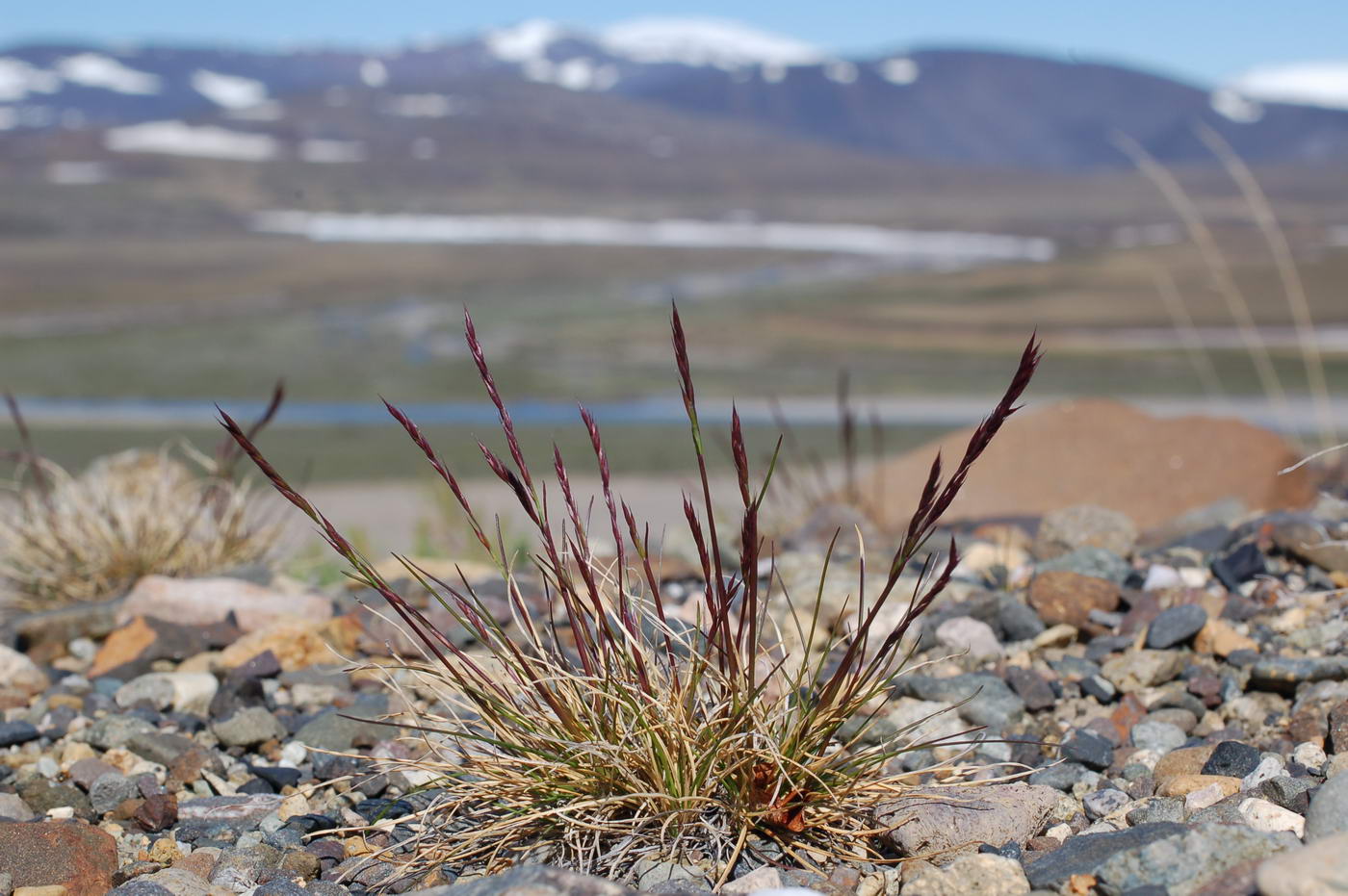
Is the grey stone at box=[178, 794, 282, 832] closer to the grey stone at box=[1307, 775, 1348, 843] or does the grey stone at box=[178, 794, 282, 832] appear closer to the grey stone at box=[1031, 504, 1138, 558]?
the grey stone at box=[1307, 775, 1348, 843]

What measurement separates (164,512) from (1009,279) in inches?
1052

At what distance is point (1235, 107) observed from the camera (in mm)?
180125

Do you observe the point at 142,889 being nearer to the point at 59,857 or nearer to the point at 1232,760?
the point at 59,857

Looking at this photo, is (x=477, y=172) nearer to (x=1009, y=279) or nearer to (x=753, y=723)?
(x=1009, y=279)

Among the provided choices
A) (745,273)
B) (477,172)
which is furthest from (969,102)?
(745,273)

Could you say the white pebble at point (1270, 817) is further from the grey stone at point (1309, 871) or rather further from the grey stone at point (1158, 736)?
the grey stone at point (1158, 736)

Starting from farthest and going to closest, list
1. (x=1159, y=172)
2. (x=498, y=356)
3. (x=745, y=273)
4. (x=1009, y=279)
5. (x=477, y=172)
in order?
(x=477, y=172) → (x=745, y=273) → (x=1009, y=279) → (x=498, y=356) → (x=1159, y=172)

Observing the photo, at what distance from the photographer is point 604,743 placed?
→ 2.55 metres

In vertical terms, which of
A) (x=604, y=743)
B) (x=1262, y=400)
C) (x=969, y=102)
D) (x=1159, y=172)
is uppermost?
(x=1159, y=172)

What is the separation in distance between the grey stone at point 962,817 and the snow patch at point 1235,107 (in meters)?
188

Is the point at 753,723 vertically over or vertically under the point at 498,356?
over

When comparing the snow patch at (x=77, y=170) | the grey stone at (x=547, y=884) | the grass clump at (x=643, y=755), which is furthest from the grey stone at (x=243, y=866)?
the snow patch at (x=77, y=170)

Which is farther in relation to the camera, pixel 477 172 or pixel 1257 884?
pixel 477 172

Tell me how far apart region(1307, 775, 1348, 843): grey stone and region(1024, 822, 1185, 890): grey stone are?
0.22m
